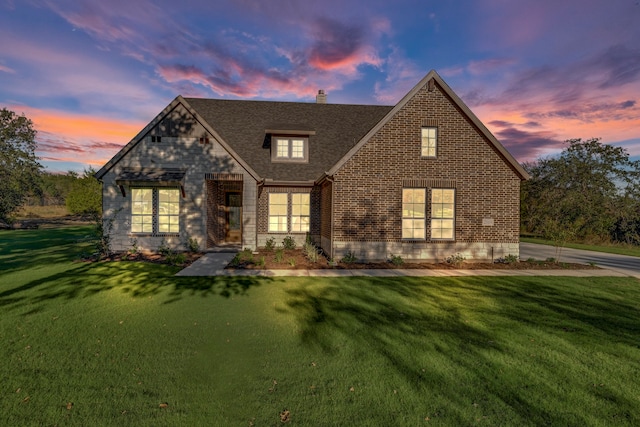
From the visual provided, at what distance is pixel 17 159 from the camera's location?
33.5 meters

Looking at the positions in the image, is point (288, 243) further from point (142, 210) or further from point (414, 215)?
point (142, 210)

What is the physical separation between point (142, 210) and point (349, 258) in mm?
10386

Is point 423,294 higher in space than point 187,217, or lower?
lower

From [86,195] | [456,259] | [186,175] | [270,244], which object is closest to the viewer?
[456,259]

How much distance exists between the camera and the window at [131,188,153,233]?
46.3 feet

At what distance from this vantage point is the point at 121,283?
29.4 ft

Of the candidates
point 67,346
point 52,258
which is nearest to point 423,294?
point 67,346

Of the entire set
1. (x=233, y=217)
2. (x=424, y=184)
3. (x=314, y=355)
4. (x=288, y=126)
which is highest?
(x=288, y=126)

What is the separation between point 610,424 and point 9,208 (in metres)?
45.5

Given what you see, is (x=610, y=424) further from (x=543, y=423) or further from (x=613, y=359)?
(x=613, y=359)

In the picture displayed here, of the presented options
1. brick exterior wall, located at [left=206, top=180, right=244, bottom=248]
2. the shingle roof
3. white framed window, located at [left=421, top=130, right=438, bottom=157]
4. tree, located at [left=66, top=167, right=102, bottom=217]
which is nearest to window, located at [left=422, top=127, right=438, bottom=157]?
white framed window, located at [left=421, top=130, right=438, bottom=157]

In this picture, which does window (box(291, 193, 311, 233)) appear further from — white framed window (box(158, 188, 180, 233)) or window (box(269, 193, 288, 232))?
white framed window (box(158, 188, 180, 233))

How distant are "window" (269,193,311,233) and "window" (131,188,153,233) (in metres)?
5.91

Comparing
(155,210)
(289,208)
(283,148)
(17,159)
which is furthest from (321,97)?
(17,159)
